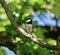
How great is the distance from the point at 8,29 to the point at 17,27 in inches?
8.6

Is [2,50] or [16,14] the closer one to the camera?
[2,50]

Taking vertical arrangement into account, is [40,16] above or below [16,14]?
below

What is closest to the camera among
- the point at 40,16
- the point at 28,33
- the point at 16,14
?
the point at 28,33

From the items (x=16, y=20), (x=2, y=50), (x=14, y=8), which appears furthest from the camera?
(x=14, y=8)

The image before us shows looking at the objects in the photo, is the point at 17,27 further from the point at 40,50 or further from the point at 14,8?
the point at 14,8

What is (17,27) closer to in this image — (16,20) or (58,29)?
(16,20)

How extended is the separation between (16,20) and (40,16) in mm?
1303

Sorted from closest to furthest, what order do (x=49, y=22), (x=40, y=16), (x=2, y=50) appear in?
1. (x=2, y=50)
2. (x=40, y=16)
3. (x=49, y=22)

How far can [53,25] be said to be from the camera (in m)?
3.20

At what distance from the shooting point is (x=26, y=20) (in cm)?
151

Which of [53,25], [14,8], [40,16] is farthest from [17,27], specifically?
[53,25]

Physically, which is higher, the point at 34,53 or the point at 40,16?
the point at 34,53

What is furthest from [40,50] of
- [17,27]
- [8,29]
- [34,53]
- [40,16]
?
[40,16]

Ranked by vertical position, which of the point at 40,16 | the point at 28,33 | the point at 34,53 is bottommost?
the point at 40,16
